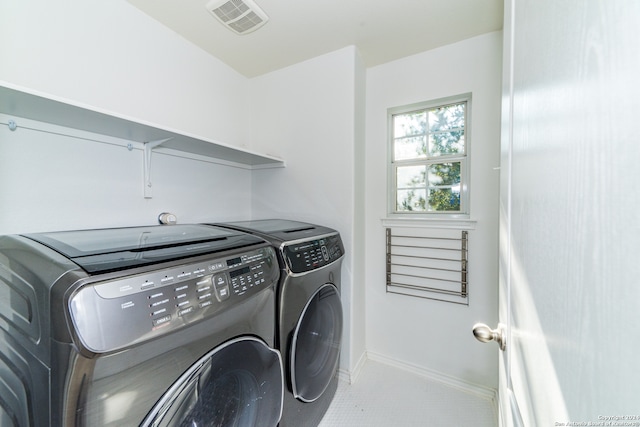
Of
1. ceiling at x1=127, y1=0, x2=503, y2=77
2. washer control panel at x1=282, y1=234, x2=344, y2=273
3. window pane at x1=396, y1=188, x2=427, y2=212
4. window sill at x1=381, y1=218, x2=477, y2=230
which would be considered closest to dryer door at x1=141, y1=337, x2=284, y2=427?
washer control panel at x1=282, y1=234, x2=344, y2=273

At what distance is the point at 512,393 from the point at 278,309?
82cm

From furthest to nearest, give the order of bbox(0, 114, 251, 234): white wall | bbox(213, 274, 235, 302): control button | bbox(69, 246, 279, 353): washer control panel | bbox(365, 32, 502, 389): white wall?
bbox(365, 32, 502, 389): white wall, bbox(0, 114, 251, 234): white wall, bbox(213, 274, 235, 302): control button, bbox(69, 246, 279, 353): washer control panel

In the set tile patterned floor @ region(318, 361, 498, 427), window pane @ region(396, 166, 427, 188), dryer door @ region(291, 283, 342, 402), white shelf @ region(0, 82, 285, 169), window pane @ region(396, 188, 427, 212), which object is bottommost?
tile patterned floor @ region(318, 361, 498, 427)

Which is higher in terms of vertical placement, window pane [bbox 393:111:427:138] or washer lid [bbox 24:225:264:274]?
window pane [bbox 393:111:427:138]

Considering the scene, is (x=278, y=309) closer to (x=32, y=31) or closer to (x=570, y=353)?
(x=570, y=353)

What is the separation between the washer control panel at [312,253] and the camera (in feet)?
3.82

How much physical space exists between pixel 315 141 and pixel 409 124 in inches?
33.3

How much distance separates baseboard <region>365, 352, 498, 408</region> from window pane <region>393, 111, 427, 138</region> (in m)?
1.96

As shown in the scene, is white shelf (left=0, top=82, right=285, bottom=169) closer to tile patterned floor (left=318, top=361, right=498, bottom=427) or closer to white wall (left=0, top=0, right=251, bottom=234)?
white wall (left=0, top=0, right=251, bottom=234)

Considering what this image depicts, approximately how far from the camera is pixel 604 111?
0.21 metres

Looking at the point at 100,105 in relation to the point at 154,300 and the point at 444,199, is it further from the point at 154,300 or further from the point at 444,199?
the point at 444,199

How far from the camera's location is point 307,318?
1262 millimetres

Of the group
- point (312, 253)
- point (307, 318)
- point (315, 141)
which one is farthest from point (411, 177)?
point (307, 318)

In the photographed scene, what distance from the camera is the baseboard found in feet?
5.60
